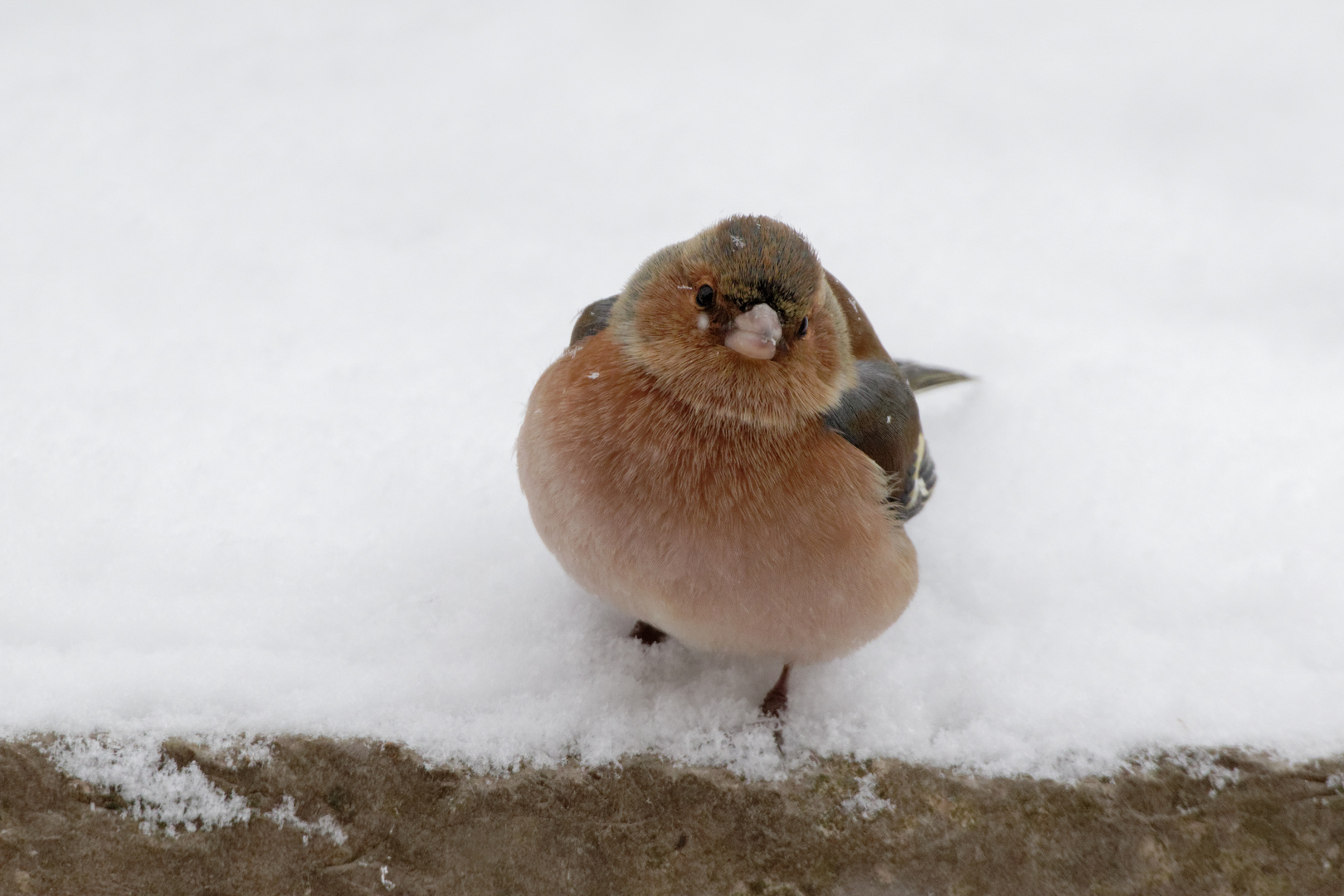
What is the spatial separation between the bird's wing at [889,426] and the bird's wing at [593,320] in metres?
0.80

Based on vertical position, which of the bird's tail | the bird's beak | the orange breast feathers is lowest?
the orange breast feathers

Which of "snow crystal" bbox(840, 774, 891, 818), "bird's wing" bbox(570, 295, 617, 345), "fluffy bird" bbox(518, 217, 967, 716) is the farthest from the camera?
"bird's wing" bbox(570, 295, 617, 345)

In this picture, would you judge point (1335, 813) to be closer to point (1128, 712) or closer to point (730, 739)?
point (1128, 712)

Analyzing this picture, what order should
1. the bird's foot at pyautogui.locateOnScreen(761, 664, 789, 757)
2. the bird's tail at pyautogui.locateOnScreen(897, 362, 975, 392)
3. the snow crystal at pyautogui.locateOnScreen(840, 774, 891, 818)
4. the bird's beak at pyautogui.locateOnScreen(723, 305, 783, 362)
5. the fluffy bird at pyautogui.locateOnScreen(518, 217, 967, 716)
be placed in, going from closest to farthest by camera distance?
the bird's beak at pyautogui.locateOnScreen(723, 305, 783, 362)
the fluffy bird at pyautogui.locateOnScreen(518, 217, 967, 716)
the snow crystal at pyautogui.locateOnScreen(840, 774, 891, 818)
the bird's foot at pyautogui.locateOnScreen(761, 664, 789, 757)
the bird's tail at pyautogui.locateOnScreen(897, 362, 975, 392)

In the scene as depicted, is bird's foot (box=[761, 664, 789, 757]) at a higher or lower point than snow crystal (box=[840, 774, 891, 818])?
higher

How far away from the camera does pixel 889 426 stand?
10.2 ft

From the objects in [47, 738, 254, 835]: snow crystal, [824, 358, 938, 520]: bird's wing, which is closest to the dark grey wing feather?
[824, 358, 938, 520]: bird's wing

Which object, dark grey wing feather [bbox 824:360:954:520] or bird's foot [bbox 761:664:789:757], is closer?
dark grey wing feather [bbox 824:360:954:520]

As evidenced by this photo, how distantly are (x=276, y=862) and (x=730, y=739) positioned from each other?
4.23ft

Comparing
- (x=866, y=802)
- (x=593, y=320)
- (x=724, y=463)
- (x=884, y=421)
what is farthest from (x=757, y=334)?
(x=866, y=802)

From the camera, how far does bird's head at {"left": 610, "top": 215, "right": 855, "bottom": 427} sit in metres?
2.71

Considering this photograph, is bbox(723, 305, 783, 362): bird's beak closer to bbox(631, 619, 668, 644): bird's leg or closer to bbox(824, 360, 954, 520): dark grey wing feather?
bbox(824, 360, 954, 520): dark grey wing feather

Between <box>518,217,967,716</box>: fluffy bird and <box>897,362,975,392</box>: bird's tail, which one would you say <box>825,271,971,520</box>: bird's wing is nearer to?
<box>518,217,967,716</box>: fluffy bird

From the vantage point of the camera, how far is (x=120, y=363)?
4.29 m
